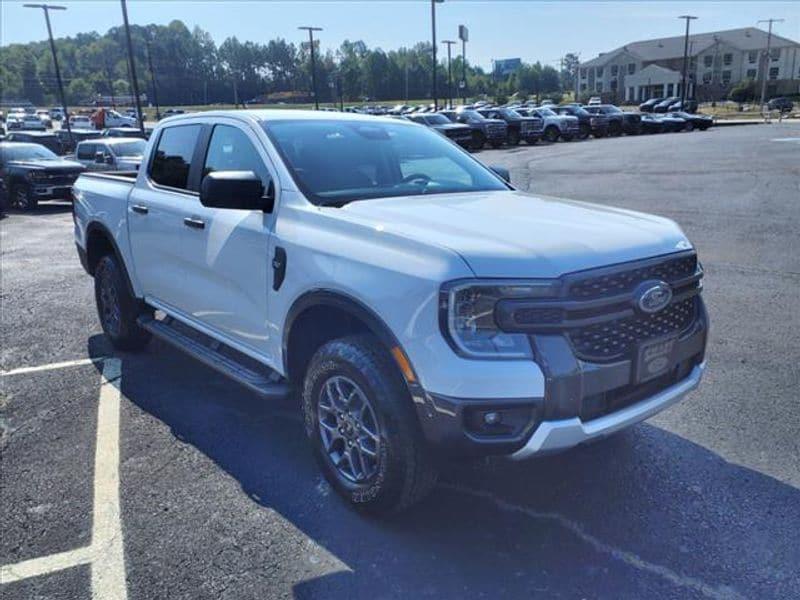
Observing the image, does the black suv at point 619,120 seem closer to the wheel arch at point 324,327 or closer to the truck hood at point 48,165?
the truck hood at point 48,165

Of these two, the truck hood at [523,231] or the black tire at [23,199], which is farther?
the black tire at [23,199]

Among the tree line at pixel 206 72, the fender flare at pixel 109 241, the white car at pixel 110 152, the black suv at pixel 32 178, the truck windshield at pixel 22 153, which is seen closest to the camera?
the fender flare at pixel 109 241

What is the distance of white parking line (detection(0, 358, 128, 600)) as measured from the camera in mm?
2967

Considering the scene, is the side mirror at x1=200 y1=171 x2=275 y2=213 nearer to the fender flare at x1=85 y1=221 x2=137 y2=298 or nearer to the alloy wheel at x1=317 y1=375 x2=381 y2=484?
the alloy wheel at x1=317 y1=375 x2=381 y2=484

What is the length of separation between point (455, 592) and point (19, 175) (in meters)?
18.4

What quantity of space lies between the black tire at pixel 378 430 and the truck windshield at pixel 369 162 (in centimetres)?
88

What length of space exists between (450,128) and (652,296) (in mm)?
27382

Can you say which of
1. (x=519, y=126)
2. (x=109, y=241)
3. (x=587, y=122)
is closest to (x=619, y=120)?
(x=587, y=122)

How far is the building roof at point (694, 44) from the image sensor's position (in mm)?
114000

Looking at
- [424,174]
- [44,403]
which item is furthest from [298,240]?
[44,403]

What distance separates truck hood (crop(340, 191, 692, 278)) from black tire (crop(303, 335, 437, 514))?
606mm

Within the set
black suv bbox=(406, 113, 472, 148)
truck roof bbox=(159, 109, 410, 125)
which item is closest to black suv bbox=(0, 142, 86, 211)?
truck roof bbox=(159, 109, 410, 125)

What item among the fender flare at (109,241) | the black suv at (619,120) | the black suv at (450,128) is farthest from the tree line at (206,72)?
the fender flare at (109,241)

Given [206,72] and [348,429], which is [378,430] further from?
[206,72]
